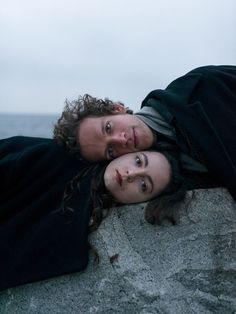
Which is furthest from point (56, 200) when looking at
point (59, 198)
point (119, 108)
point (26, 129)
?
point (26, 129)

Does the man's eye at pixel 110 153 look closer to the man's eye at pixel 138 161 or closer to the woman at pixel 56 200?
the woman at pixel 56 200

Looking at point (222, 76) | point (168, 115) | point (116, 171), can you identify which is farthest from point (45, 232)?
point (222, 76)

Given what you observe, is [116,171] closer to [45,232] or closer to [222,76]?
[45,232]

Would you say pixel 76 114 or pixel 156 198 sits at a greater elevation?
pixel 76 114

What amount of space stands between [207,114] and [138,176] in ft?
1.76

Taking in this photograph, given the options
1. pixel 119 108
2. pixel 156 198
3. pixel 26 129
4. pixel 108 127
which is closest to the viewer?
pixel 156 198

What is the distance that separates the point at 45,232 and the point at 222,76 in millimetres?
1383

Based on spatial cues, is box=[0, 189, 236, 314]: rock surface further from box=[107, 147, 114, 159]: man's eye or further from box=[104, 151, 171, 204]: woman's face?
box=[107, 147, 114, 159]: man's eye

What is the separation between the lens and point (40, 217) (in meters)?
3.12

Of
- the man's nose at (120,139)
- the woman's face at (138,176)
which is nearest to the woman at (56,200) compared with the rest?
the woman's face at (138,176)

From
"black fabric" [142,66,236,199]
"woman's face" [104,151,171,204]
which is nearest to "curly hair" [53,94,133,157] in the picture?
"black fabric" [142,66,236,199]

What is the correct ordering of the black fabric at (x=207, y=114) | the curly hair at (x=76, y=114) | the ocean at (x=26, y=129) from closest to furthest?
the black fabric at (x=207, y=114) → the curly hair at (x=76, y=114) → the ocean at (x=26, y=129)

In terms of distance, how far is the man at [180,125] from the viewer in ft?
9.43

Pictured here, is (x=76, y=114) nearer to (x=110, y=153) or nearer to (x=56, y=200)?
(x=110, y=153)
